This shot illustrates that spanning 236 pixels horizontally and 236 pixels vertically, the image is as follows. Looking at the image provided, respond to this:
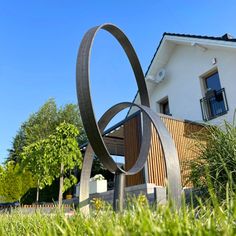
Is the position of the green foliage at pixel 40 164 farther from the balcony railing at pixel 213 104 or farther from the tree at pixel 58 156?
the balcony railing at pixel 213 104

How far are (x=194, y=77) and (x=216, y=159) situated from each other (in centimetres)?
1024

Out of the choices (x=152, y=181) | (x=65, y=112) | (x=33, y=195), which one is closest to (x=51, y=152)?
(x=152, y=181)

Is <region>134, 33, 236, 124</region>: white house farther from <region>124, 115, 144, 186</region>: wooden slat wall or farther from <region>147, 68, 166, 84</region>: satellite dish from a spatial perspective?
<region>124, 115, 144, 186</region>: wooden slat wall

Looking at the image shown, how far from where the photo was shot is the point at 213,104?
1293 centimetres

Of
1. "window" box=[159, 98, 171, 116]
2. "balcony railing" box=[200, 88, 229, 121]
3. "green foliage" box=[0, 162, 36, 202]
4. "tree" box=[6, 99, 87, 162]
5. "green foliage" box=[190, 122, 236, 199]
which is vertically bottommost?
"green foliage" box=[190, 122, 236, 199]

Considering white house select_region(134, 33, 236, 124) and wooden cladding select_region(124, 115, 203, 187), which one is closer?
wooden cladding select_region(124, 115, 203, 187)

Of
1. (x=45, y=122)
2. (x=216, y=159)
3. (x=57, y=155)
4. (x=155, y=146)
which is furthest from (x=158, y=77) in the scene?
(x=45, y=122)

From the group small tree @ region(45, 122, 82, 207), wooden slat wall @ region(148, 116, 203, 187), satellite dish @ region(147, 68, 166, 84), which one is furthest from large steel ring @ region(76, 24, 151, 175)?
satellite dish @ region(147, 68, 166, 84)

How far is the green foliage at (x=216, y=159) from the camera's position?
4.13 m

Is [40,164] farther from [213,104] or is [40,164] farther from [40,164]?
[213,104]

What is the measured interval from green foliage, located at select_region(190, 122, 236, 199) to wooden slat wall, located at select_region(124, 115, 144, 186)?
18.8 ft

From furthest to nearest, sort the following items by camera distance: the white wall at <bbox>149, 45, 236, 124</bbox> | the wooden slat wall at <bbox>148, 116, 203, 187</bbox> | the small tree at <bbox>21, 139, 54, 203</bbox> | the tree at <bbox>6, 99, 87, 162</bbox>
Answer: the tree at <bbox>6, 99, 87, 162</bbox>, the white wall at <bbox>149, 45, 236, 124</bbox>, the small tree at <bbox>21, 139, 54, 203</bbox>, the wooden slat wall at <bbox>148, 116, 203, 187</bbox>

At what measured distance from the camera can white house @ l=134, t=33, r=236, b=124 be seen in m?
12.1

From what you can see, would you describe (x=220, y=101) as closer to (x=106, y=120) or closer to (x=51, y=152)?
(x=51, y=152)
